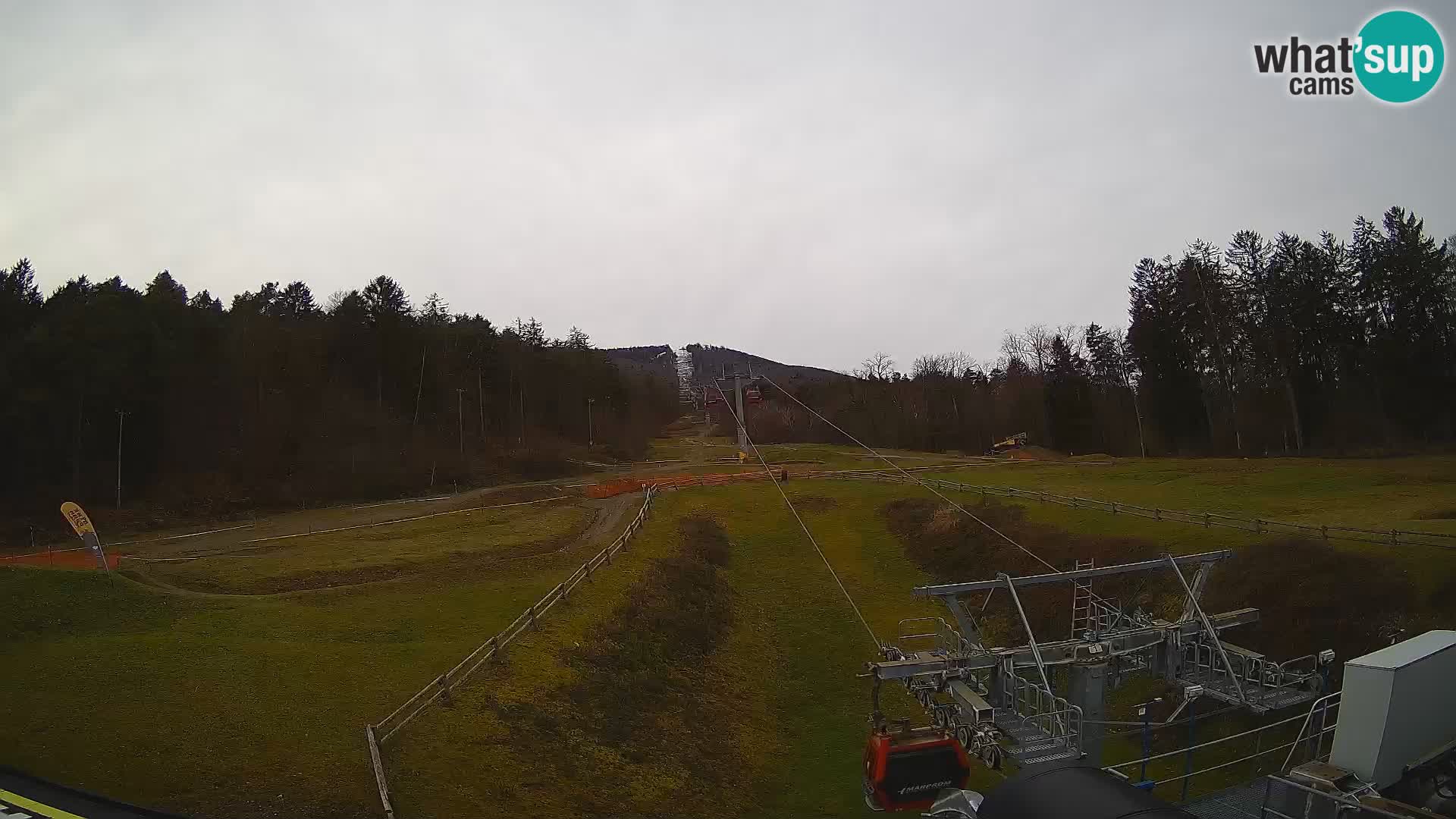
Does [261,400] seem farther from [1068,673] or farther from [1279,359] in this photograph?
[1279,359]

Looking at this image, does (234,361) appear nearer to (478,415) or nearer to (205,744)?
(478,415)

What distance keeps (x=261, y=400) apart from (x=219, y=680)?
5385cm

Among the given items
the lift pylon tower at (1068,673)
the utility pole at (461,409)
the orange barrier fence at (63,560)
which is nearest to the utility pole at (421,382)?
the utility pole at (461,409)

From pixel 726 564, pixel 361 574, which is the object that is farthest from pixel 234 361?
pixel 726 564

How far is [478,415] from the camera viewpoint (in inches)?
3184

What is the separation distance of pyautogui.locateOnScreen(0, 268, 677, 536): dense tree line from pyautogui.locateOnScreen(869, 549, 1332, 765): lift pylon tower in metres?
50.7

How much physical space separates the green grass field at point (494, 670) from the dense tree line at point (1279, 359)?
71.0 ft

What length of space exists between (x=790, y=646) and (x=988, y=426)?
7571cm

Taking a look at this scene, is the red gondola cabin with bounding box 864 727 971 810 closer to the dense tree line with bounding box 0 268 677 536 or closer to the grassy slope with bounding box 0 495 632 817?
the grassy slope with bounding box 0 495 632 817

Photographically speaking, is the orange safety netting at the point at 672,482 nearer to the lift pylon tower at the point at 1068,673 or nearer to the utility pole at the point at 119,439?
the utility pole at the point at 119,439

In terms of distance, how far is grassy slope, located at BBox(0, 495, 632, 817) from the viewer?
44.2 feet

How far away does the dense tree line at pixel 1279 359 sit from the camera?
Answer: 5303 cm

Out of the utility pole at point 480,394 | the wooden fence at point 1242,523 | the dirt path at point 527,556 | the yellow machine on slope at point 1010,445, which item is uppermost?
the utility pole at point 480,394

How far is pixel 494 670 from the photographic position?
1936 cm
